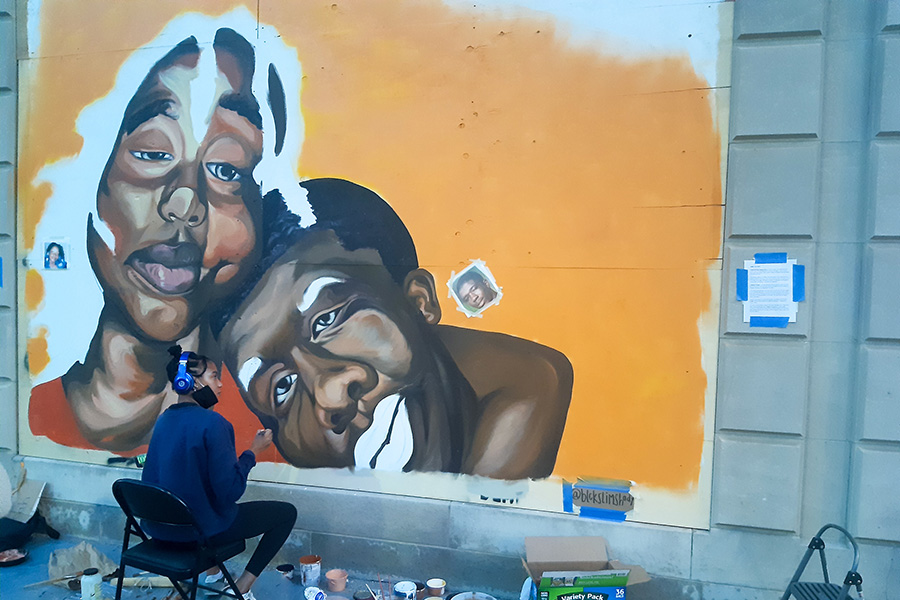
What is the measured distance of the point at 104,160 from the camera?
158 inches

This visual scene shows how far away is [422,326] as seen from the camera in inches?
138

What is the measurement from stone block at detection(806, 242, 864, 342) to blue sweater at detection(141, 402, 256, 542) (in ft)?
9.68

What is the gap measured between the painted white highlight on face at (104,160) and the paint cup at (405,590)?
2145 mm

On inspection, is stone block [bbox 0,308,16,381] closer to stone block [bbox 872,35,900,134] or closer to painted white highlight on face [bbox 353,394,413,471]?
painted white highlight on face [bbox 353,394,413,471]

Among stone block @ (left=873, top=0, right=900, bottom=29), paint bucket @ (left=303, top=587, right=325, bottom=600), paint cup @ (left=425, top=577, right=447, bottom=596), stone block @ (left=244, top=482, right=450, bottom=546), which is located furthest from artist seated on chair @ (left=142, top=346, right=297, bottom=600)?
stone block @ (left=873, top=0, right=900, bottom=29)

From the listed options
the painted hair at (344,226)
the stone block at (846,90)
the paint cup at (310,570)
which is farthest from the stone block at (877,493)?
the paint cup at (310,570)

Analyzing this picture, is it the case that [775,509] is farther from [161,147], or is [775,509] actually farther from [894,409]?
[161,147]

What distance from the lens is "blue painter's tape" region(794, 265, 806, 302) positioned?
299 centimetres

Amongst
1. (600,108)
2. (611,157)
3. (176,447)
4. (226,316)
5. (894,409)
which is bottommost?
(176,447)

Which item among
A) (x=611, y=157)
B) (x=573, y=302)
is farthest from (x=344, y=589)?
(x=611, y=157)

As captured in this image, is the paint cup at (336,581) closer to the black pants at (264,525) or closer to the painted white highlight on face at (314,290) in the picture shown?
the black pants at (264,525)

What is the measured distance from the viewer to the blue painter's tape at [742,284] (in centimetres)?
305

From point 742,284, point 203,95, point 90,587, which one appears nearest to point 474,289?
point 742,284

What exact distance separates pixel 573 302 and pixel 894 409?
5.28ft
